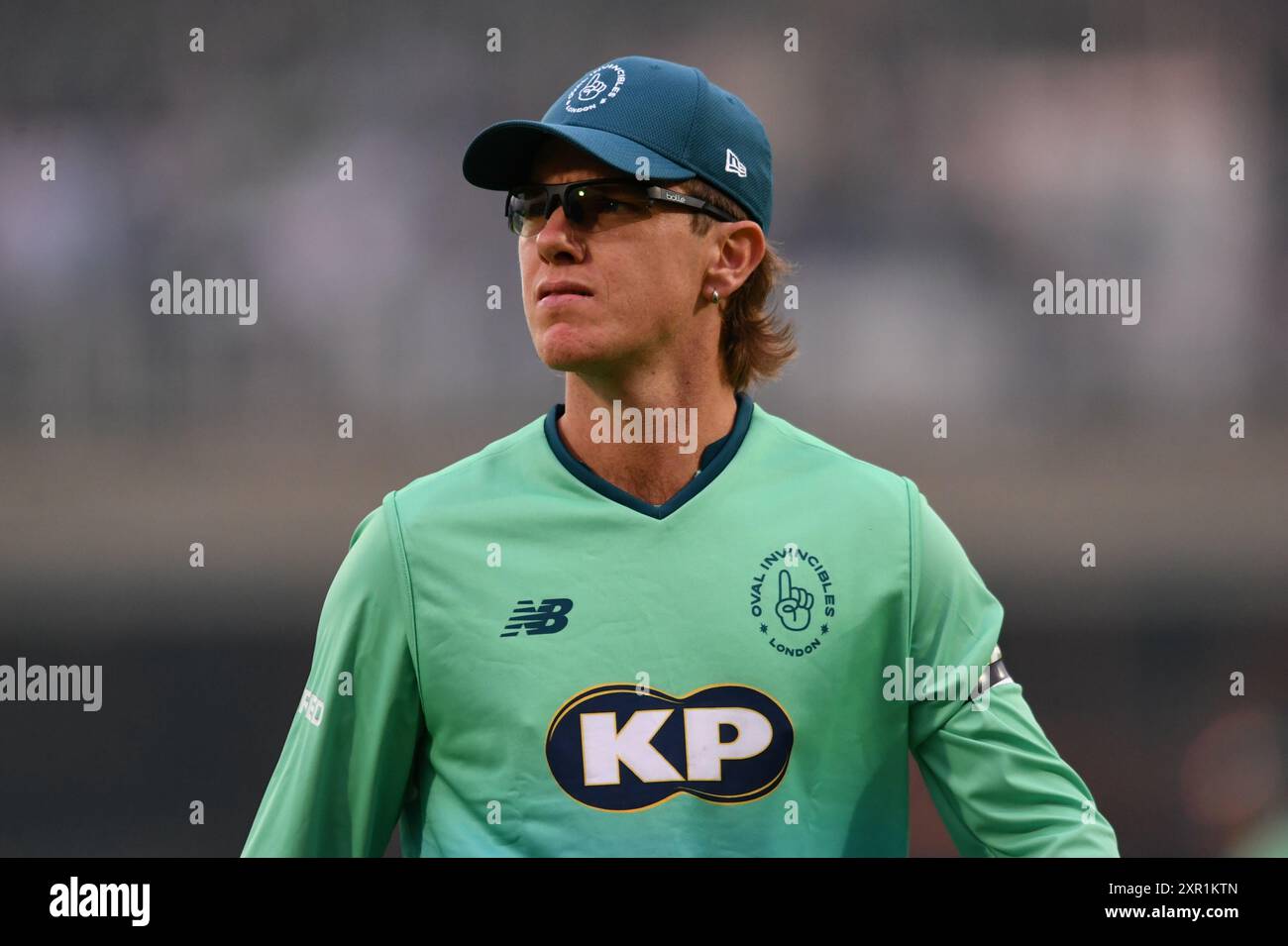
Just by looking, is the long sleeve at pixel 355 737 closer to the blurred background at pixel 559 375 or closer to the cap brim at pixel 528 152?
the cap brim at pixel 528 152

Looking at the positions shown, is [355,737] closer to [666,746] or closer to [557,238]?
[666,746]

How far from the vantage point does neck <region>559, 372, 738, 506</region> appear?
8.46 feet

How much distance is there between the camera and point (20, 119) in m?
7.22

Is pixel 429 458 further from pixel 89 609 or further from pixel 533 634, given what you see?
pixel 533 634

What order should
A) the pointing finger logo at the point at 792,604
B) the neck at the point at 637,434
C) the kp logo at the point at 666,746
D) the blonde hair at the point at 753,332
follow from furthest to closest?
the blonde hair at the point at 753,332 → the neck at the point at 637,434 → the pointing finger logo at the point at 792,604 → the kp logo at the point at 666,746

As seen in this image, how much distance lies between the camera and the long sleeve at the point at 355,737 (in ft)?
7.93

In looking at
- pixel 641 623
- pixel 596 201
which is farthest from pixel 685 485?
pixel 596 201

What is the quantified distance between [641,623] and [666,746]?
0.67 feet

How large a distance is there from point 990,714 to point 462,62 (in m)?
5.54

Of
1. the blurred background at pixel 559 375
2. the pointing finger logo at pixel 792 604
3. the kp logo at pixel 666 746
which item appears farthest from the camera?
the blurred background at pixel 559 375

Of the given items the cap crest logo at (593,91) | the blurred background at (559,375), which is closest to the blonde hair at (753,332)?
the cap crest logo at (593,91)

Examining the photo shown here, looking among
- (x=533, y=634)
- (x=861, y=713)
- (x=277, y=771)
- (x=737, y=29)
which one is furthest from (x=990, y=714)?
(x=737, y=29)

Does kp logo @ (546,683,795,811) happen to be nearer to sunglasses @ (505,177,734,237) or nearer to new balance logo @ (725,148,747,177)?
sunglasses @ (505,177,734,237)

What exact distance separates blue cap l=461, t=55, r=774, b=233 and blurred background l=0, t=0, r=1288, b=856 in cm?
426
